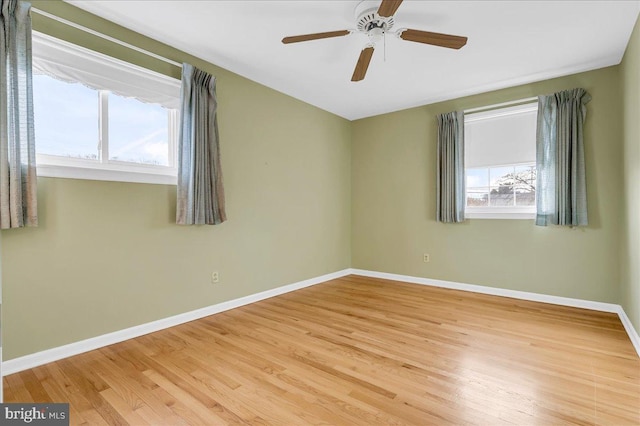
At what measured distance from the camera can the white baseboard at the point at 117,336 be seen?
212 cm

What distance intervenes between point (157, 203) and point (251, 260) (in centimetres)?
128

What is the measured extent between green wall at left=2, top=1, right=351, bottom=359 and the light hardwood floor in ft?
1.00

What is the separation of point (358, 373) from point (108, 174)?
96.3 inches

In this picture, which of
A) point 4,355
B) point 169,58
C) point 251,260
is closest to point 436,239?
point 251,260

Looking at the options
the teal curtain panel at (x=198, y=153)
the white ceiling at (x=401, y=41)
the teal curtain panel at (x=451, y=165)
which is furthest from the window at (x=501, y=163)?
the teal curtain panel at (x=198, y=153)

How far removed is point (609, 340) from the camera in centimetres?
258

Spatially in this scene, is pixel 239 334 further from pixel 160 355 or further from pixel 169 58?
pixel 169 58

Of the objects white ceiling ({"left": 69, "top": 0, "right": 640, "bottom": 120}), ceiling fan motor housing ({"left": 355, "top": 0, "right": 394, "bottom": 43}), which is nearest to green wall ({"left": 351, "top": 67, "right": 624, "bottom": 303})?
white ceiling ({"left": 69, "top": 0, "right": 640, "bottom": 120})

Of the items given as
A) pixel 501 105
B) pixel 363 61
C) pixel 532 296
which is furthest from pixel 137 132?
pixel 532 296

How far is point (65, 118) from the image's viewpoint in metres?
2.38

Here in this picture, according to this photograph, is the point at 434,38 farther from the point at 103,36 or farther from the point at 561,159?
the point at 103,36

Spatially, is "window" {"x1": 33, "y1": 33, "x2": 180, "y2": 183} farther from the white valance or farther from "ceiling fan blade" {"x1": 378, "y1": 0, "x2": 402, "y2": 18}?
"ceiling fan blade" {"x1": 378, "y1": 0, "x2": 402, "y2": 18}

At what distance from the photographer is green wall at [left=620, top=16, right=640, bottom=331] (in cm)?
251

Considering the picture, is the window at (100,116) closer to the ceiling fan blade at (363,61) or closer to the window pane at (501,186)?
the ceiling fan blade at (363,61)
